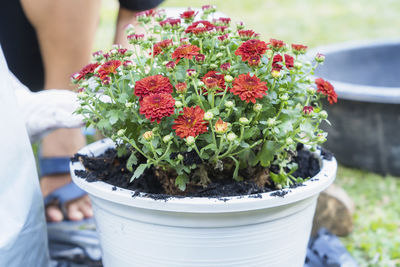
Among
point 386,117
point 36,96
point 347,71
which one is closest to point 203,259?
point 36,96

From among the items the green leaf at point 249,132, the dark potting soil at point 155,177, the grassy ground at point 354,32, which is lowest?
the grassy ground at point 354,32

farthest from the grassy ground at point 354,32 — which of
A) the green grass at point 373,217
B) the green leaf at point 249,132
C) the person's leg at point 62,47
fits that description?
the person's leg at point 62,47

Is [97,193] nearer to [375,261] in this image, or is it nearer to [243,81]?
[243,81]

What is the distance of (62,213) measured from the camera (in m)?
1.95

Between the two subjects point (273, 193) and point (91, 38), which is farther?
point (91, 38)

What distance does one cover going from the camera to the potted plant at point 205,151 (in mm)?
1041

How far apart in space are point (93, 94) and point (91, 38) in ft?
2.63

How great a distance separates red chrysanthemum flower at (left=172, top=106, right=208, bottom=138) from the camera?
39.6 inches

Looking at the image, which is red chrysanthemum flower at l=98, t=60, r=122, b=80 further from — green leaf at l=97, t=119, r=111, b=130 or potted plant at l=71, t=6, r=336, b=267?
green leaf at l=97, t=119, r=111, b=130

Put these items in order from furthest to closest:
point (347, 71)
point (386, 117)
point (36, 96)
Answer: point (347, 71) < point (386, 117) < point (36, 96)

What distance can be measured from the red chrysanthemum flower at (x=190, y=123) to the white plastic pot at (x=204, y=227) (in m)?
0.15

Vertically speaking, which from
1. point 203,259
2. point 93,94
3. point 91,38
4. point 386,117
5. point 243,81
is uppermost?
point 243,81

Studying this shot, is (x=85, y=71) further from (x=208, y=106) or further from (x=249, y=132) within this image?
(x=249, y=132)

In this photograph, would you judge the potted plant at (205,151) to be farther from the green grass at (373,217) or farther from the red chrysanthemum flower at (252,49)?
the green grass at (373,217)
